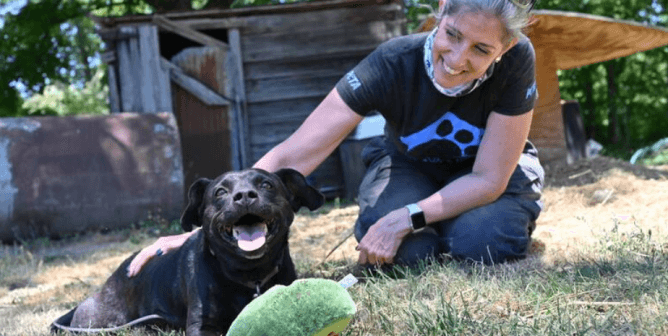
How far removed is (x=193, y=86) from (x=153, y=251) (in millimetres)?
6942

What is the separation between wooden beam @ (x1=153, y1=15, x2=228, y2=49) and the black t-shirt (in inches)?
260

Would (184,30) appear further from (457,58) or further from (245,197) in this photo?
(245,197)

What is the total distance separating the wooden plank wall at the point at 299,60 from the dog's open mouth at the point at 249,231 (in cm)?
718

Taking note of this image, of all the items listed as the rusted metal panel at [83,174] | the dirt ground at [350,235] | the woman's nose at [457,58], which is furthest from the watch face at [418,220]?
the rusted metal panel at [83,174]

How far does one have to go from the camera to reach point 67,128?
782 cm

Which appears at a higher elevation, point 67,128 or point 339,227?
point 67,128

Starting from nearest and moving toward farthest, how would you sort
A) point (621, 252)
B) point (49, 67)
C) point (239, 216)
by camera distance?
point (239, 216)
point (621, 252)
point (49, 67)

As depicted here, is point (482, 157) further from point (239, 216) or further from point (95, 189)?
point (95, 189)

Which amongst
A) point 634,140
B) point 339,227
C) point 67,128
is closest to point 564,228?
point 339,227

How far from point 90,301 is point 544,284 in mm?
2013

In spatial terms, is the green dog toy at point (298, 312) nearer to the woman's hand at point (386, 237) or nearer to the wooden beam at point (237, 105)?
the woman's hand at point (386, 237)

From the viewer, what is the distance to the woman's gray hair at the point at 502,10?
126 inches

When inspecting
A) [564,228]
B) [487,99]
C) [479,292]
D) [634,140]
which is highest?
[487,99]

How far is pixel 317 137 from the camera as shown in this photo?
144 inches
